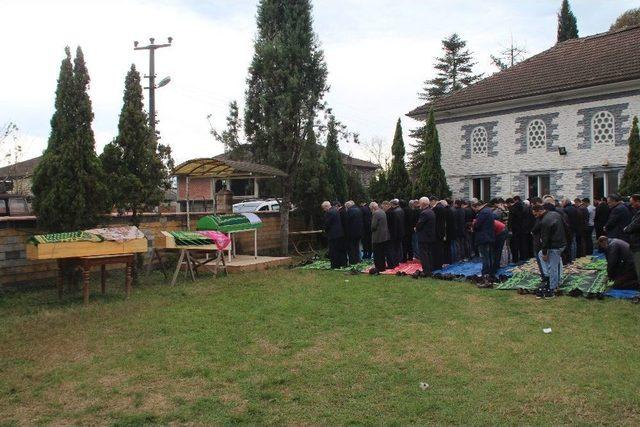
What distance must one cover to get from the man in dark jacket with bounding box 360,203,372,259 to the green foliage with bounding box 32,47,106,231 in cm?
785

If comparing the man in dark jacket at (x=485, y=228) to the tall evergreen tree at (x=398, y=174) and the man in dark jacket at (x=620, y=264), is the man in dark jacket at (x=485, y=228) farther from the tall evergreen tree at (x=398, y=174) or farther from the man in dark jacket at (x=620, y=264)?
the tall evergreen tree at (x=398, y=174)

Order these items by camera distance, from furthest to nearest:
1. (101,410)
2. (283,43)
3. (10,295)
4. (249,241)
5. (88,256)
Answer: (283,43) → (249,241) → (10,295) → (88,256) → (101,410)

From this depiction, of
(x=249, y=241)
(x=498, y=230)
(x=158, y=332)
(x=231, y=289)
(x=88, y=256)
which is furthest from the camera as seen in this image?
(x=249, y=241)

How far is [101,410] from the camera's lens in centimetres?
523

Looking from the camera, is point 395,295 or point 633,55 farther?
point 633,55

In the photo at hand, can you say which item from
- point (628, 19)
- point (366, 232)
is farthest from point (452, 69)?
point (366, 232)

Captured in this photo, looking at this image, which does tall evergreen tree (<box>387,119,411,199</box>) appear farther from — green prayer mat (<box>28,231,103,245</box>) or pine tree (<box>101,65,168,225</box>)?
green prayer mat (<box>28,231,103,245</box>)

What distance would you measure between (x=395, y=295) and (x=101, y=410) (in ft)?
22.1

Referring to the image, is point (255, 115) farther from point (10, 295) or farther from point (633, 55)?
point (633, 55)

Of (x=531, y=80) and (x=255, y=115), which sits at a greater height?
(x=531, y=80)

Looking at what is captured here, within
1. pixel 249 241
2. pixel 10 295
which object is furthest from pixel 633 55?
pixel 10 295

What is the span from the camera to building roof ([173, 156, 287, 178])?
50.6 ft

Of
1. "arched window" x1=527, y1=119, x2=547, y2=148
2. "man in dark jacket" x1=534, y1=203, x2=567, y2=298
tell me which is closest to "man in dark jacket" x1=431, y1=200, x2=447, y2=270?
"man in dark jacket" x1=534, y1=203, x2=567, y2=298

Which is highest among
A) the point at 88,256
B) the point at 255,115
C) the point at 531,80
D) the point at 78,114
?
the point at 531,80
